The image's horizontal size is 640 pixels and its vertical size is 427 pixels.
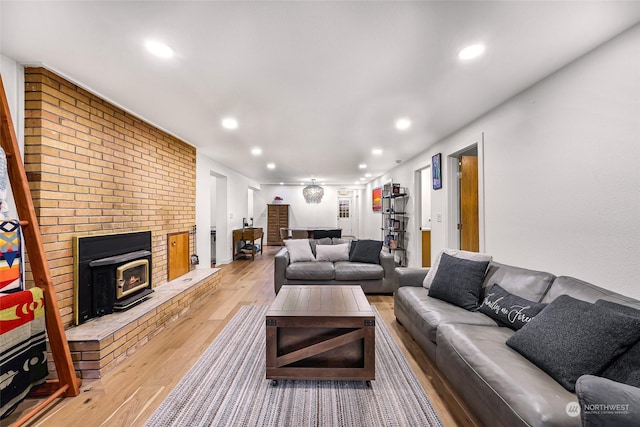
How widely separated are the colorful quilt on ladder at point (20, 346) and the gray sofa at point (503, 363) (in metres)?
2.66

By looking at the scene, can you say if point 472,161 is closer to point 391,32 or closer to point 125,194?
point 391,32

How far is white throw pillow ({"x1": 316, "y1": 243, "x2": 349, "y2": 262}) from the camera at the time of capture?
4176 millimetres

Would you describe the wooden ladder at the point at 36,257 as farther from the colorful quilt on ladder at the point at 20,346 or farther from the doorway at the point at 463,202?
the doorway at the point at 463,202

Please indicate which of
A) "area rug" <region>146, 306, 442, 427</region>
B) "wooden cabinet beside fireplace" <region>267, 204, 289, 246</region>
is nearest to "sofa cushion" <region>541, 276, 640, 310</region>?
"area rug" <region>146, 306, 442, 427</region>

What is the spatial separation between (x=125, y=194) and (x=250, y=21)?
7.80 feet

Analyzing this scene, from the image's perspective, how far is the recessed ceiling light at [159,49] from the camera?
63.9 inches

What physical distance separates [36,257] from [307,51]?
2328 millimetres

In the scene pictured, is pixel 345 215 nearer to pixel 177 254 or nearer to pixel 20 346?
pixel 177 254

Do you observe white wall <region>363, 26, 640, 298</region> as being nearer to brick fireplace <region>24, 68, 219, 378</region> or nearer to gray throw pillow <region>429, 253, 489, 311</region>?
gray throw pillow <region>429, 253, 489, 311</region>

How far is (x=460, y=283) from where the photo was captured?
221 centimetres

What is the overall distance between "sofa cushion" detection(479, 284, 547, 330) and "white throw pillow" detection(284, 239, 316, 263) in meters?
2.56

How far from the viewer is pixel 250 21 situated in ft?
4.71

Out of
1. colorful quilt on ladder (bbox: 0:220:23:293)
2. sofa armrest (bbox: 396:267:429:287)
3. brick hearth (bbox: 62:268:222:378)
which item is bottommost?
brick hearth (bbox: 62:268:222:378)

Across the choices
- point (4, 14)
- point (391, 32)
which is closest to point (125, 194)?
point (4, 14)
